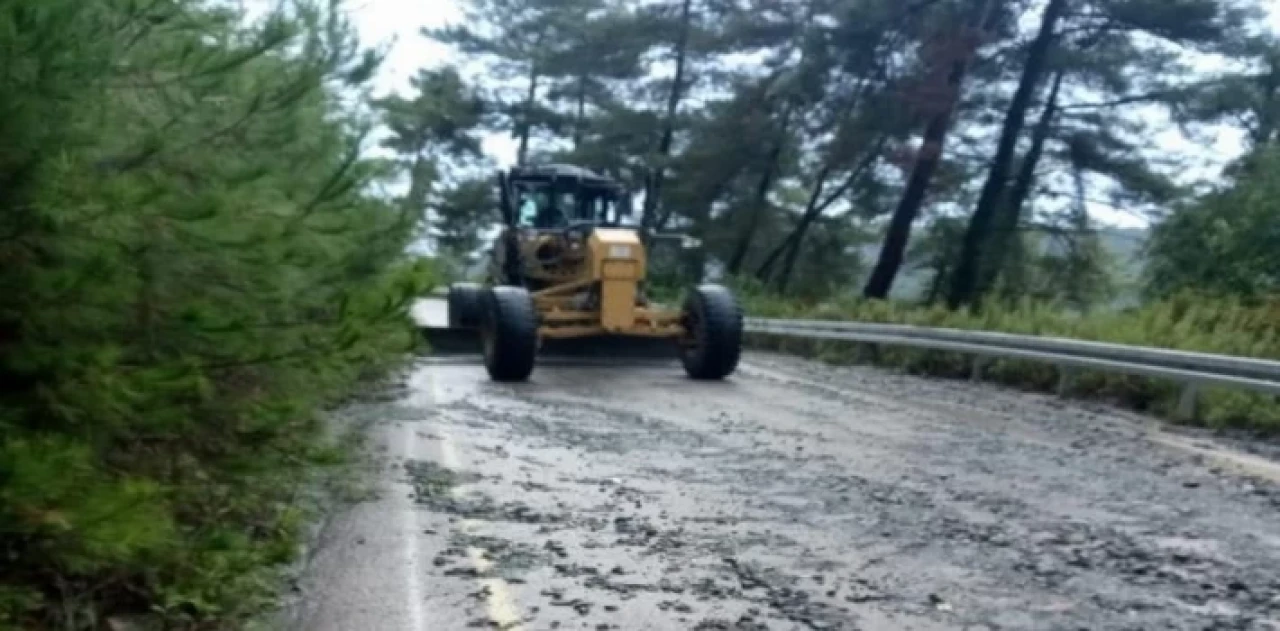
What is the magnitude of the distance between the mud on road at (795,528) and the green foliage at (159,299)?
0.73 m

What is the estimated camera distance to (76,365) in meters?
4.05

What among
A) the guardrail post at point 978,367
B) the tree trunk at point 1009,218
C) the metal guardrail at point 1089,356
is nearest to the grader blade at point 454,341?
the metal guardrail at point 1089,356

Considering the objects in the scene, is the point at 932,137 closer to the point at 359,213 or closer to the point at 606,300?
the point at 606,300

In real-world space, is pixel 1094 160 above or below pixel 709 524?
above

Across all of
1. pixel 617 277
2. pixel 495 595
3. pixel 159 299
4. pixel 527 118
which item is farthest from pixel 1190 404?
pixel 527 118

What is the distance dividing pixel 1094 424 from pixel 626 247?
666cm

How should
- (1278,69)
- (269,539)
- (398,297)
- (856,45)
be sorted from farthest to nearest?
(856,45), (1278,69), (269,539), (398,297)

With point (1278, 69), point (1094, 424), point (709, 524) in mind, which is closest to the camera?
point (709, 524)

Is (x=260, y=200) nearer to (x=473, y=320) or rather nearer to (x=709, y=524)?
(x=709, y=524)

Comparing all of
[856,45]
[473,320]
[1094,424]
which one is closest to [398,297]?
[1094,424]

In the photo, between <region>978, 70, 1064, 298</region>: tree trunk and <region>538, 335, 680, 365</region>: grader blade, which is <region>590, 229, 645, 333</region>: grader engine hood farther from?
<region>978, 70, 1064, 298</region>: tree trunk

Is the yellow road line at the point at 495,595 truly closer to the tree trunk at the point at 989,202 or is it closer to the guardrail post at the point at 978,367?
the guardrail post at the point at 978,367

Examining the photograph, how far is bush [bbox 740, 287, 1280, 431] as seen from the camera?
11547mm

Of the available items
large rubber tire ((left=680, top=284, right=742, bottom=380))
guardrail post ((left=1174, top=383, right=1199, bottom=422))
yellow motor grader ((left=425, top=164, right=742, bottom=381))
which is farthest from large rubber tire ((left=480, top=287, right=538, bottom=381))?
guardrail post ((left=1174, top=383, right=1199, bottom=422))
